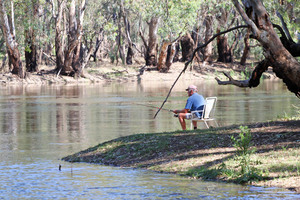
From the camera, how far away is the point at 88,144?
14.3m

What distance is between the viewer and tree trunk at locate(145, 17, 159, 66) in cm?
5534

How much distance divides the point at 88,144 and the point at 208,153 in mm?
4502

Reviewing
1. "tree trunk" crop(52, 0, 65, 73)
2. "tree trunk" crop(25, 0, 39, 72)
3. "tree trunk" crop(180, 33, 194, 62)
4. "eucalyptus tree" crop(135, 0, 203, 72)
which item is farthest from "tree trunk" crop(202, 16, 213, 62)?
"tree trunk" crop(25, 0, 39, 72)

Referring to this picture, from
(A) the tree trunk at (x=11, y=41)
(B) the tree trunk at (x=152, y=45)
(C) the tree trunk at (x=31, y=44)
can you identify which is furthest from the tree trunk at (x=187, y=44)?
(A) the tree trunk at (x=11, y=41)

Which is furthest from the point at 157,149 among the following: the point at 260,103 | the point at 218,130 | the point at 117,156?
the point at 260,103

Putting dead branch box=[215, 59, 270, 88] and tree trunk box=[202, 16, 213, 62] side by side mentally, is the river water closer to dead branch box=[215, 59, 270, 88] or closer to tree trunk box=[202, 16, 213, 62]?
dead branch box=[215, 59, 270, 88]

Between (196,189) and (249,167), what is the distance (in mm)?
983

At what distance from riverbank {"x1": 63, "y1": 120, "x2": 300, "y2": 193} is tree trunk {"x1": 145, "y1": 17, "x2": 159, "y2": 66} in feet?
142

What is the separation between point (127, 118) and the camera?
21203 mm

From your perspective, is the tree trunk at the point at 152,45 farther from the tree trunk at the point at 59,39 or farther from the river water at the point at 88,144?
the river water at the point at 88,144

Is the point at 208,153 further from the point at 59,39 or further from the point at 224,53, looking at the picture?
the point at 224,53

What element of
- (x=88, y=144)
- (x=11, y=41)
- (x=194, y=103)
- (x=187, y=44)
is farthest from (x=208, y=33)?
(x=88, y=144)

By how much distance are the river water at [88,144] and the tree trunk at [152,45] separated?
24.7 metres

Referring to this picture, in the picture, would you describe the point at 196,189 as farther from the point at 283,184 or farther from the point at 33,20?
the point at 33,20
